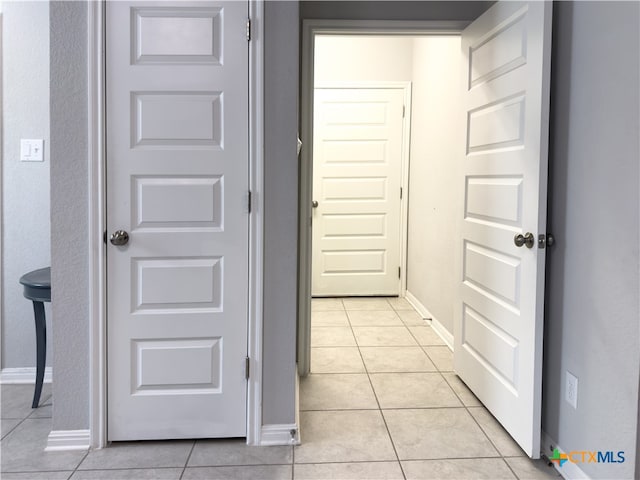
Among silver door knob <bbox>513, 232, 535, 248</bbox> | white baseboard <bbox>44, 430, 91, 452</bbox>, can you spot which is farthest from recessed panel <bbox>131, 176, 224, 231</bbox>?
silver door knob <bbox>513, 232, 535, 248</bbox>

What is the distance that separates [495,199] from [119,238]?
5.55 feet

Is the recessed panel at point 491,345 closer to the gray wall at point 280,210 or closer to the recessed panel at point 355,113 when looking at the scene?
the gray wall at point 280,210

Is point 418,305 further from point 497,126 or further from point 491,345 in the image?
point 497,126

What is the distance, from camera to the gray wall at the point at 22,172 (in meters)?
2.73

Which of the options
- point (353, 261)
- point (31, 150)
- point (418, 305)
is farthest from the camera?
point (353, 261)

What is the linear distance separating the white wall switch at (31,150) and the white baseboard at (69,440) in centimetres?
148

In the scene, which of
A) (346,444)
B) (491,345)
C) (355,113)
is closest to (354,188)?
(355,113)

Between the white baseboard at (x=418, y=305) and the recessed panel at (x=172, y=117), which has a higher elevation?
the recessed panel at (x=172, y=117)

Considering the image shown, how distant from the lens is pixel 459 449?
2172 millimetres

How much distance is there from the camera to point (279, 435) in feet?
7.23

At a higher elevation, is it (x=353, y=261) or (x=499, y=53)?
(x=499, y=53)

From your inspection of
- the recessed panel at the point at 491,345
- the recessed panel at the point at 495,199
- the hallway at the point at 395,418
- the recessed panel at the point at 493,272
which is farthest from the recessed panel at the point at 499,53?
the hallway at the point at 395,418

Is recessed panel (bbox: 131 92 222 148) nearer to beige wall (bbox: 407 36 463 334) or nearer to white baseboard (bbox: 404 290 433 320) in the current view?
beige wall (bbox: 407 36 463 334)

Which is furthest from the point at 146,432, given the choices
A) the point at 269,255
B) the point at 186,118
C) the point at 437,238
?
the point at 437,238
